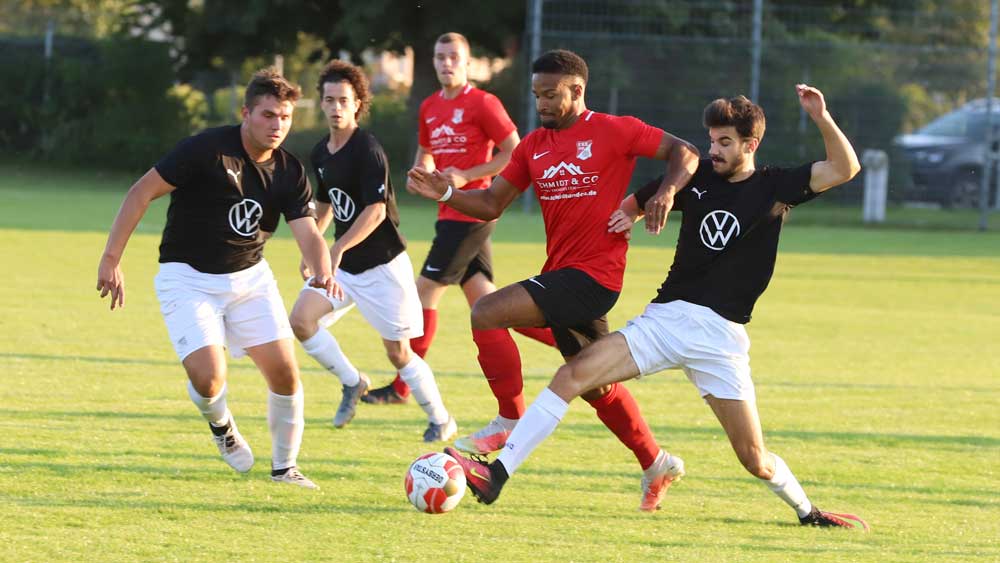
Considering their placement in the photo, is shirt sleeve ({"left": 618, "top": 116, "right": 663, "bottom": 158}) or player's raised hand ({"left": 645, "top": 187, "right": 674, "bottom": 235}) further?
shirt sleeve ({"left": 618, "top": 116, "right": 663, "bottom": 158})

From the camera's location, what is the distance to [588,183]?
6.30 metres

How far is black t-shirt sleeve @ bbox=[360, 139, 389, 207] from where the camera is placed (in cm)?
761

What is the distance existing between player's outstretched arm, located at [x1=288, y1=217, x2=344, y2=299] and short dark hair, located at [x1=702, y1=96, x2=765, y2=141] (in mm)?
1811

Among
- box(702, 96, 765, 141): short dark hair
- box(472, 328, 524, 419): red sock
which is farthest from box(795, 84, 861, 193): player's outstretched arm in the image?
box(472, 328, 524, 419): red sock

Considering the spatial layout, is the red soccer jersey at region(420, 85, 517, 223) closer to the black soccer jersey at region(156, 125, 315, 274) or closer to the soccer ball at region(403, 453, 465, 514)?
the black soccer jersey at region(156, 125, 315, 274)

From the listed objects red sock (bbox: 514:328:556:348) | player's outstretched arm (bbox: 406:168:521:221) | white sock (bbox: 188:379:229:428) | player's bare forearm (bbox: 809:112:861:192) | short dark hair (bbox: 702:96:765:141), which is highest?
short dark hair (bbox: 702:96:765:141)

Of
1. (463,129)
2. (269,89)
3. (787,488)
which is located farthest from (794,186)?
(463,129)

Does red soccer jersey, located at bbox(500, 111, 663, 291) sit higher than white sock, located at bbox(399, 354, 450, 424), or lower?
higher

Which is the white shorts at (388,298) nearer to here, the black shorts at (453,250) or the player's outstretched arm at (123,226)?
the black shorts at (453,250)

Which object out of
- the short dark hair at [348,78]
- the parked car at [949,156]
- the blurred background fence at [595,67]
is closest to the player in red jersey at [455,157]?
the short dark hair at [348,78]

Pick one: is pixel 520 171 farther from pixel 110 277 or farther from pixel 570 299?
pixel 110 277

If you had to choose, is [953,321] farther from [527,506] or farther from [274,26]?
[274,26]

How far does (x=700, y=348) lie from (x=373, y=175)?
98.3 inches

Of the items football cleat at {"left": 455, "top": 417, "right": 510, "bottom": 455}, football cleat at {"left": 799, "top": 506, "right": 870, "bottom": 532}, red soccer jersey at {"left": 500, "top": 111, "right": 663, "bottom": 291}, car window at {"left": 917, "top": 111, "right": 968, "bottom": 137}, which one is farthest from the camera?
car window at {"left": 917, "top": 111, "right": 968, "bottom": 137}
